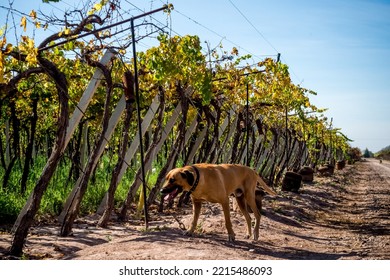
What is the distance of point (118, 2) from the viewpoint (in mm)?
7520

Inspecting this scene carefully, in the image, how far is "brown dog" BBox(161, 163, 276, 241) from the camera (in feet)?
23.0

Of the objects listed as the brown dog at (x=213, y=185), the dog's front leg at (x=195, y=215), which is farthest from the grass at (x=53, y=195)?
the brown dog at (x=213, y=185)

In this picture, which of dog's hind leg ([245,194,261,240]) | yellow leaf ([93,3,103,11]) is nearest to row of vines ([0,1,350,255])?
yellow leaf ([93,3,103,11])

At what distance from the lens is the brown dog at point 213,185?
23.0ft

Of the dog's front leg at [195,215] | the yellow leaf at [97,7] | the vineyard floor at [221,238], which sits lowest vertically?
the vineyard floor at [221,238]

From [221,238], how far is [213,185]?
1078 mm

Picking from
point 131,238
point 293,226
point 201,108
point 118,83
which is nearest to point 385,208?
point 293,226

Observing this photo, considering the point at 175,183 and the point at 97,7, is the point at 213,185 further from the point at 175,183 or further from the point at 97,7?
the point at 97,7

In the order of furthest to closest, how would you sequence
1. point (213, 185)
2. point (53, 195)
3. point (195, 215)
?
point (53, 195), point (195, 215), point (213, 185)

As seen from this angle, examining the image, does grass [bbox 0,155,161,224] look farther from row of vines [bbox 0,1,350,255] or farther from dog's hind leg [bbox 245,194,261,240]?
dog's hind leg [bbox 245,194,261,240]

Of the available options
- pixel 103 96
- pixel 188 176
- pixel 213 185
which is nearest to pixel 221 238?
pixel 213 185

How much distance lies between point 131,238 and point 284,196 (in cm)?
1147

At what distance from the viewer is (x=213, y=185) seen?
754 cm

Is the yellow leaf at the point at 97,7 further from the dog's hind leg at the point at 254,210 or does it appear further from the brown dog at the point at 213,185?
the dog's hind leg at the point at 254,210
